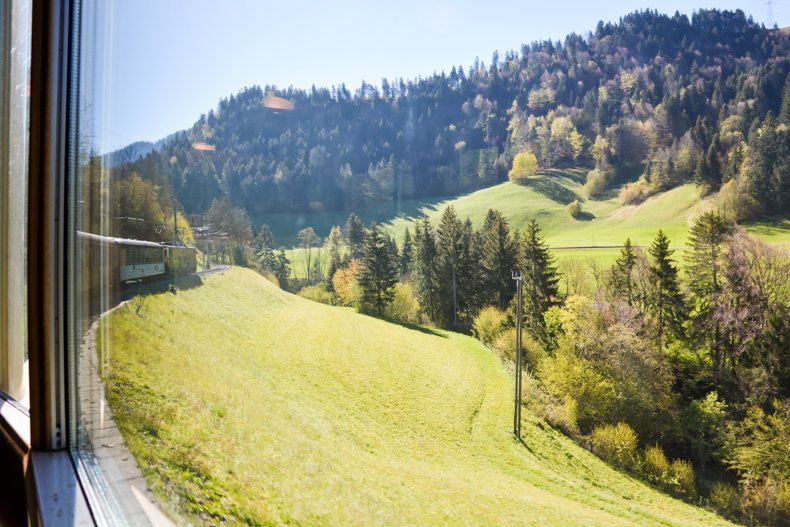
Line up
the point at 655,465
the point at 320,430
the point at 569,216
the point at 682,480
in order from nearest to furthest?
the point at 320,430 → the point at 682,480 → the point at 655,465 → the point at 569,216

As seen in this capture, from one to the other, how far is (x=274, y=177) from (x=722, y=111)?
233cm

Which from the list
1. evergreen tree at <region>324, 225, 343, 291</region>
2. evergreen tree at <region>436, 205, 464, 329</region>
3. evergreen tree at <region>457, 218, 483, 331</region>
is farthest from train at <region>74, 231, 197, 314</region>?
evergreen tree at <region>457, 218, 483, 331</region>

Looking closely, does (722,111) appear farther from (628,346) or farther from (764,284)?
(628,346)

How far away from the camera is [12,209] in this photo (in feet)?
4.66

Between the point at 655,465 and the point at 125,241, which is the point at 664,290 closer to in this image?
the point at 655,465

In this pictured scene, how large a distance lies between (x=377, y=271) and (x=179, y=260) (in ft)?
3.37

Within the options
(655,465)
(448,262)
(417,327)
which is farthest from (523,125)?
(655,465)

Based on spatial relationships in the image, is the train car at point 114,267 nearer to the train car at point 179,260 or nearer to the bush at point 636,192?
the train car at point 179,260

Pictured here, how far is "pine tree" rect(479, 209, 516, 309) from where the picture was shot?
248 centimetres

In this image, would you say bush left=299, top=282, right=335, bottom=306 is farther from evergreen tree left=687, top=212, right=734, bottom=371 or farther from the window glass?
evergreen tree left=687, top=212, right=734, bottom=371

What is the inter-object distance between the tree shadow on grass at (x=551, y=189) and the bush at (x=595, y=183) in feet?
0.30

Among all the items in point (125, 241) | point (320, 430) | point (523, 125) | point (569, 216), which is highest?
point (523, 125)

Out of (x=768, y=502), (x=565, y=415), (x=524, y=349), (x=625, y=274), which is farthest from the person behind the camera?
(x=625, y=274)

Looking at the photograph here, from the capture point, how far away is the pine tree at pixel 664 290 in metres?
2.04
